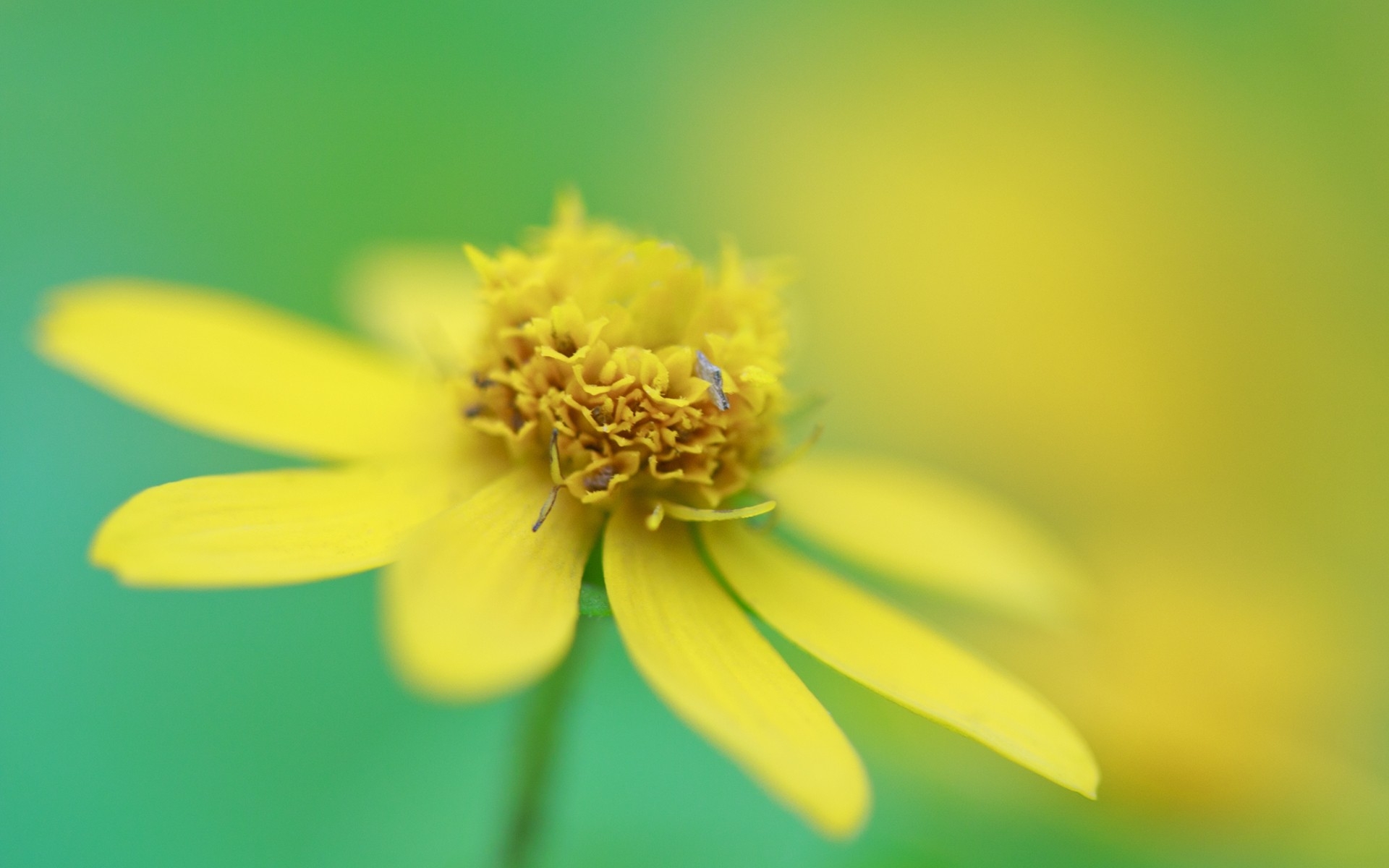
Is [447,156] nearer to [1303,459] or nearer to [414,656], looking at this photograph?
[414,656]

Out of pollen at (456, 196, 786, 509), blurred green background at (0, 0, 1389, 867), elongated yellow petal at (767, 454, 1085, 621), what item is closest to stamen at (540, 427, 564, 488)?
pollen at (456, 196, 786, 509)

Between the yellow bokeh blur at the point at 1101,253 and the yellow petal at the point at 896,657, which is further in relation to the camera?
the yellow bokeh blur at the point at 1101,253

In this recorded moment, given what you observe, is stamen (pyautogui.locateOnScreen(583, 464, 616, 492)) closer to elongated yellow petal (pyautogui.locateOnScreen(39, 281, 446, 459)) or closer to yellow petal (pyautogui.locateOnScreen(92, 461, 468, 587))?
yellow petal (pyautogui.locateOnScreen(92, 461, 468, 587))

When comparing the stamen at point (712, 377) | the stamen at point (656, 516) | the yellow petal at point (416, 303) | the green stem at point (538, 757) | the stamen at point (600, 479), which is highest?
the yellow petal at point (416, 303)

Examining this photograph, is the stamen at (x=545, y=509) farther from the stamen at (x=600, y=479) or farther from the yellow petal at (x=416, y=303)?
the yellow petal at (x=416, y=303)

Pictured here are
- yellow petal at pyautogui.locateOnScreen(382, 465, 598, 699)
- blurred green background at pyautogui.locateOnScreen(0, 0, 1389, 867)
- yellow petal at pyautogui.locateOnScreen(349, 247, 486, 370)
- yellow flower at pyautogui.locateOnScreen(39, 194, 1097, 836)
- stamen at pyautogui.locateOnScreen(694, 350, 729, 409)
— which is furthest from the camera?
blurred green background at pyautogui.locateOnScreen(0, 0, 1389, 867)

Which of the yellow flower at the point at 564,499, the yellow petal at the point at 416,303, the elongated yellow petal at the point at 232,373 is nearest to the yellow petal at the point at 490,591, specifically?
the yellow flower at the point at 564,499
